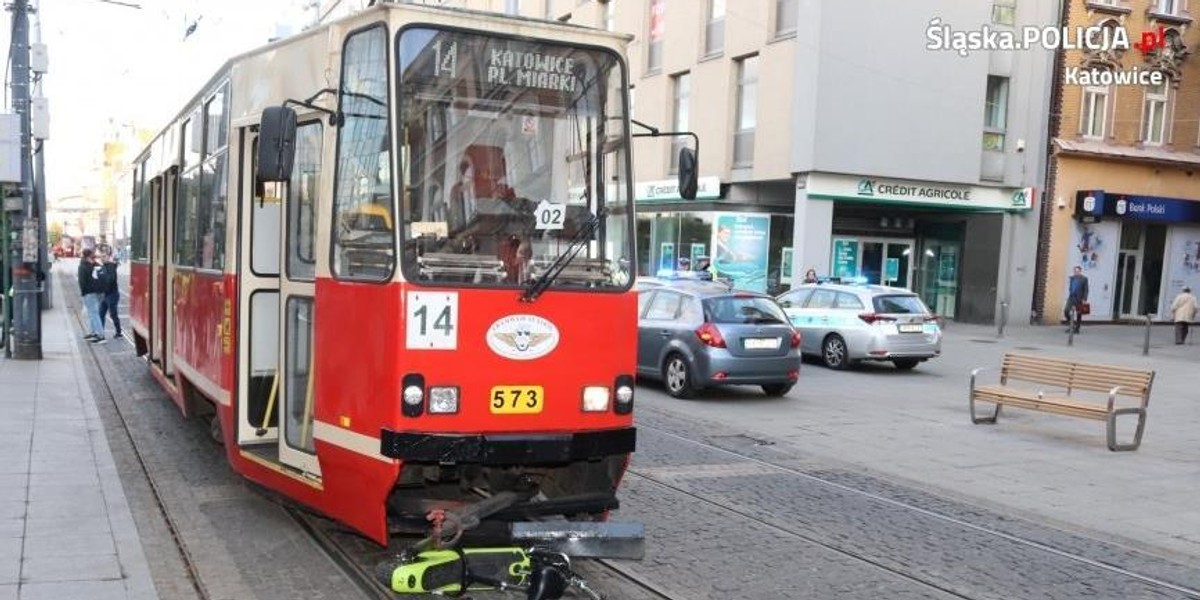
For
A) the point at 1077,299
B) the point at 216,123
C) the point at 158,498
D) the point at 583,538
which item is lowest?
the point at 158,498

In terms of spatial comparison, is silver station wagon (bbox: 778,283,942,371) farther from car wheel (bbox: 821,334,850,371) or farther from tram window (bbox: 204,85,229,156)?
tram window (bbox: 204,85,229,156)

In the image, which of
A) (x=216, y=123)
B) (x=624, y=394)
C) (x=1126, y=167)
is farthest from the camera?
(x=1126, y=167)

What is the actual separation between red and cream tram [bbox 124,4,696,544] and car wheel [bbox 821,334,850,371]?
1273 centimetres

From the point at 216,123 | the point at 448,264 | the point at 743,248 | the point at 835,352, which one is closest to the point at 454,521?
the point at 448,264

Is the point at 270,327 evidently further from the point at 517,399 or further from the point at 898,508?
the point at 898,508

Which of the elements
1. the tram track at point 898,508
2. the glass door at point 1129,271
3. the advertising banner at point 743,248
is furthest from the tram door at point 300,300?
the glass door at point 1129,271

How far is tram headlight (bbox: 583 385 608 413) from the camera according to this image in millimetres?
5633

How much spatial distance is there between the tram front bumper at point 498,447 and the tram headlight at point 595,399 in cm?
13

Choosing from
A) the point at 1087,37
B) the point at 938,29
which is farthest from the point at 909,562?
the point at 1087,37

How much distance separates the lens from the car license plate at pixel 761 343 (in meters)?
13.8

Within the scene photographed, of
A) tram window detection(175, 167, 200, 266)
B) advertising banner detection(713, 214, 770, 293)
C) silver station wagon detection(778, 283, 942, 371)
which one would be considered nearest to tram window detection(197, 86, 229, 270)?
tram window detection(175, 167, 200, 266)

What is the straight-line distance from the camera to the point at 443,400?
5242mm

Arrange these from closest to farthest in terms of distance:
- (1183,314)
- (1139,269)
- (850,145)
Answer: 1. (1183,314)
2. (850,145)
3. (1139,269)

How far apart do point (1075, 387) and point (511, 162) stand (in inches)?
348
